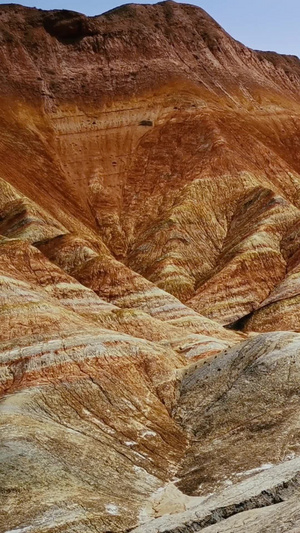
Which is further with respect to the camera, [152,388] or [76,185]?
[76,185]

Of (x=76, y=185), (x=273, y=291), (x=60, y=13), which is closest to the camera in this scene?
(x=273, y=291)

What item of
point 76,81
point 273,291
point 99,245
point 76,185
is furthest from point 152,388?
point 76,81

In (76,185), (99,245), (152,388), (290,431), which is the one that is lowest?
(290,431)

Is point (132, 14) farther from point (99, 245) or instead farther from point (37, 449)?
point (37, 449)

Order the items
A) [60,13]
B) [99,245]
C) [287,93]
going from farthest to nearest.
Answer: [287,93], [60,13], [99,245]

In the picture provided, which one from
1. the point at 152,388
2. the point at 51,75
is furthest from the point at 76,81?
the point at 152,388

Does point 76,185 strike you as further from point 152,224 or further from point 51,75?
point 51,75

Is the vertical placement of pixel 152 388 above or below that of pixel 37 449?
above
